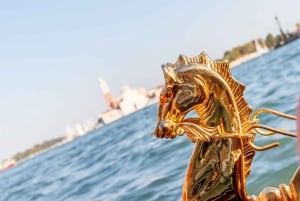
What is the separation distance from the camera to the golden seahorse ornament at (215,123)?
1186 millimetres

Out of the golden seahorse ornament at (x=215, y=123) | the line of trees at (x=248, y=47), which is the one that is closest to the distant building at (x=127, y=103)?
the line of trees at (x=248, y=47)

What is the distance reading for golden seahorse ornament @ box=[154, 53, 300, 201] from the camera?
3.89ft

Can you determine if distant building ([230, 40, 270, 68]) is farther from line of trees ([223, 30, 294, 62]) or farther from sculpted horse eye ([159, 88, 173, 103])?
sculpted horse eye ([159, 88, 173, 103])

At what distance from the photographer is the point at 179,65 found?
3.94 ft

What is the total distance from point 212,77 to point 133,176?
6618 millimetres

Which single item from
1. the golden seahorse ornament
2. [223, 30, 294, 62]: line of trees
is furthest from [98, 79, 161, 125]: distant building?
the golden seahorse ornament

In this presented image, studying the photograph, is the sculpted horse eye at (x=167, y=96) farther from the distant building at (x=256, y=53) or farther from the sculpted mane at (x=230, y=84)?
the distant building at (x=256, y=53)

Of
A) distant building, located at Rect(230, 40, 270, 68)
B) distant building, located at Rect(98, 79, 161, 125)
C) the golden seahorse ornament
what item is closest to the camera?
the golden seahorse ornament

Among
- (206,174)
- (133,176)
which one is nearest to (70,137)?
(133,176)

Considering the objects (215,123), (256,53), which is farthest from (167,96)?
(256,53)

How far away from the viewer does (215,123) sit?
47.8 inches

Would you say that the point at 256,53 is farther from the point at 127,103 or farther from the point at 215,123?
the point at 215,123

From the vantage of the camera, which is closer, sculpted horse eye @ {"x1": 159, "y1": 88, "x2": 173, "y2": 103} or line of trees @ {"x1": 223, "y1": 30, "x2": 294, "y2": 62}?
sculpted horse eye @ {"x1": 159, "y1": 88, "x2": 173, "y2": 103}

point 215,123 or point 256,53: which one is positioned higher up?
point 215,123
